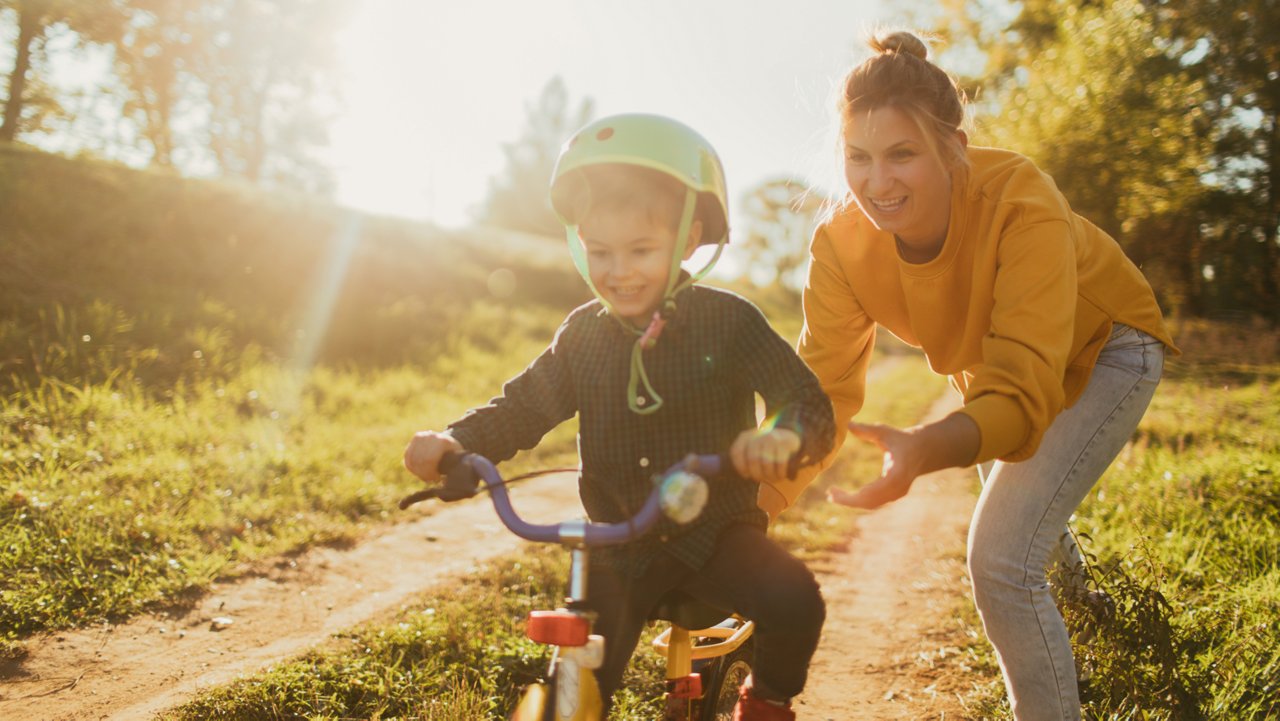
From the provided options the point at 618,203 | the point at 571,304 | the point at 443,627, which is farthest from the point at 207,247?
the point at 618,203

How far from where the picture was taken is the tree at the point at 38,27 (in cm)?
1623

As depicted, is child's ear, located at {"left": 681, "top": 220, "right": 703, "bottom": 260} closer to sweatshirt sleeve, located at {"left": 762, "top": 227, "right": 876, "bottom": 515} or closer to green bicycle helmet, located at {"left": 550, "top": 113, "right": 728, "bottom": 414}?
green bicycle helmet, located at {"left": 550, "top": 113, "right": 728, "bottom": 414}

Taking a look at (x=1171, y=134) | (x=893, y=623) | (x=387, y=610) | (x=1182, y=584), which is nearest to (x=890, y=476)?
(x=893, y=623)

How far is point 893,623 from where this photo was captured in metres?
5.00

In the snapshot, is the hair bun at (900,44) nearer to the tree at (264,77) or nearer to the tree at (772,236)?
the tree at (264,77)

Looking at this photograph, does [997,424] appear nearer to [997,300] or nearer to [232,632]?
[997,300]

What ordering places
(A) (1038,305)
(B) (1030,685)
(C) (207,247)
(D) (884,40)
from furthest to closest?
(C) (207,247) < (D) (884,40) < (B) (1030,685) < (A) (1038,305)

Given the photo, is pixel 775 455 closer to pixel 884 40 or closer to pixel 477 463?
pixel 477 463

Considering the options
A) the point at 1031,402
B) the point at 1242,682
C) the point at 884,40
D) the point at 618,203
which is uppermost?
the point at 884,40

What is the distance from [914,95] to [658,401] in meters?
1.53

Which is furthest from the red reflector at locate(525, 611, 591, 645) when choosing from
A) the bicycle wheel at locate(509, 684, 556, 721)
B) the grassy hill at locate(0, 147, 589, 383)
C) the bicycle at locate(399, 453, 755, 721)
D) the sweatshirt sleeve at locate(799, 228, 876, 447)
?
the grassy hill at locate(0, 147, 589, 383)

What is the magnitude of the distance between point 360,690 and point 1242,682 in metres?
3.79

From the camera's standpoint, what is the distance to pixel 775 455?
214cm

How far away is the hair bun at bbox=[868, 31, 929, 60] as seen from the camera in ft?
10.6
